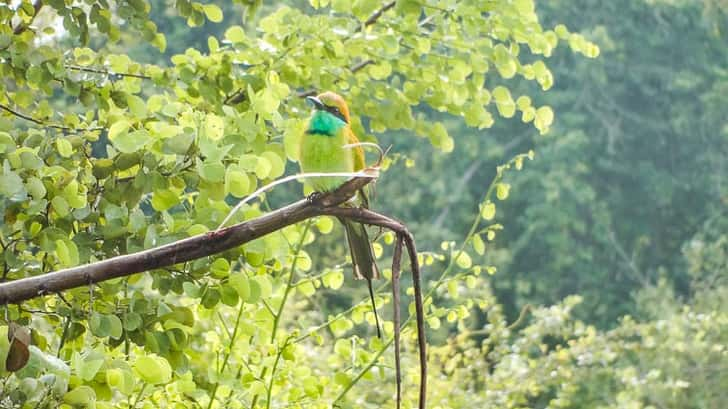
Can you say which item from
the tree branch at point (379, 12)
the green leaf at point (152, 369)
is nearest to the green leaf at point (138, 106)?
the green leaf at point (152, 369)

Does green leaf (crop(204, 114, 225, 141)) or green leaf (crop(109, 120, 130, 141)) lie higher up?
green leaf (crop(204, 114, 225, 141))


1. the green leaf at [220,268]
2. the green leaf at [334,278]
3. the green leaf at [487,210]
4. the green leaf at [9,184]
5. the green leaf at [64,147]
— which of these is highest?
the green leaf at [9,184]

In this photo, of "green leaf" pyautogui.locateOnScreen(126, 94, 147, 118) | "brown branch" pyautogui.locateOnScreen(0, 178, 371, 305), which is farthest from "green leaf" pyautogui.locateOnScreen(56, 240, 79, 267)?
"green leaf" pyautogui.locateOnScreen(126, 94, 147, 118)

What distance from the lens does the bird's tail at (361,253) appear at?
5.16 feet

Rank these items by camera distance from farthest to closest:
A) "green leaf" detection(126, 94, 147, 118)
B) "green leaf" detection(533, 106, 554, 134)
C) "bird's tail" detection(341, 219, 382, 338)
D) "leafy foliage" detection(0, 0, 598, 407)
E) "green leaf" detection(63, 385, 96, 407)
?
"green leaf" detection(533, 106, 554, 134) < "green leaf" detection(126, 94, 147, 118) < "bird's tail" detection(341, 219, 382, 338) < "leafy foliage" detection(0, 0, 598, 407) < "green leaf" detection(63, 385, 96, 407)

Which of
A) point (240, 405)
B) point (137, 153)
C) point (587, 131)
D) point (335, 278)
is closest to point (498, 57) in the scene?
point (335, 278)

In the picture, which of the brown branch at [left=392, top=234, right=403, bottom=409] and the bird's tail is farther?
the bird's tail

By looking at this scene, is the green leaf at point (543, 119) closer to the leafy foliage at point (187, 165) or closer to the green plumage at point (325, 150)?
the leafy foliage at point (187, 165)

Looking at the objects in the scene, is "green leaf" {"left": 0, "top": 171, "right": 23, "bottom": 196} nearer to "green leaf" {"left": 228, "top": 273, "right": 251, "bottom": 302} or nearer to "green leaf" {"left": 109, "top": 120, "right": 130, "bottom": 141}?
"green leaf" {"left": 109, "top": 120, "right": 130, "bottom": 141}

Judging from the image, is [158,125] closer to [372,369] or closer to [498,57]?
[372,369]

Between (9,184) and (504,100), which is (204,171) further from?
(504,100)

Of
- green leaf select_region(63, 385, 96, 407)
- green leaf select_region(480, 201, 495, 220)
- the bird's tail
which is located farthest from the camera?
green leaf select_region(480, 201, 495, 220)

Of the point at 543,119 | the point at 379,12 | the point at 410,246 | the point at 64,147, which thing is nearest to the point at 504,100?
the point at 543,119

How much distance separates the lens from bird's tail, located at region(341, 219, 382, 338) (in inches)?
61.9
